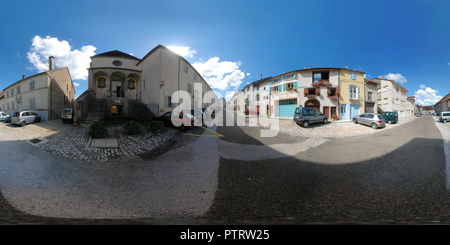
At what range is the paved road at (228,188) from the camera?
1.70m

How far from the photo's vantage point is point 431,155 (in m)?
3.62

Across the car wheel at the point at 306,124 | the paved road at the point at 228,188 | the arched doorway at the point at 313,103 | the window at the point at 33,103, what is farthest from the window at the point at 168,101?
the arched doorway at the point at 313,103

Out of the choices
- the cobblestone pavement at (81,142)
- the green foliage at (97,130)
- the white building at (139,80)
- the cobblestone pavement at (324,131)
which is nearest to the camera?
the cobblestone pavement at (81,142)

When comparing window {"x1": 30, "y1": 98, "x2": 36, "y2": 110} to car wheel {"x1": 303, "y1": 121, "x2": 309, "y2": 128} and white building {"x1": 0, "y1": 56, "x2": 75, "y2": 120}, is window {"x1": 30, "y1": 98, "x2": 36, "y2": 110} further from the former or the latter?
car wheel {"x1": 303, "y1": 121, "x2": 309, "y2": 128}

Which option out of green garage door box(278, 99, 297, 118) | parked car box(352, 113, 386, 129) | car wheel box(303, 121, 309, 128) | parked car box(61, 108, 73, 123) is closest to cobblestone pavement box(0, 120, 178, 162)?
parked car box(61, 108, 73, 123)

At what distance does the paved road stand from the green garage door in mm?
10378

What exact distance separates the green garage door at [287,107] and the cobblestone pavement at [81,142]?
12726mm

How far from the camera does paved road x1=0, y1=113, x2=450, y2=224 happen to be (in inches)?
66.9

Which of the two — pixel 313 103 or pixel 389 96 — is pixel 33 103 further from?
pixel 389 96

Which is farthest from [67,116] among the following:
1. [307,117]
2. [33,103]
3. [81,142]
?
[307,117]

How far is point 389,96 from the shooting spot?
1677 centimetres

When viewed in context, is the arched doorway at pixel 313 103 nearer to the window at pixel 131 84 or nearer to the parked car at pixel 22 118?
the window at pixel 131 84

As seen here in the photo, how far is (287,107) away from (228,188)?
13.8 metres
